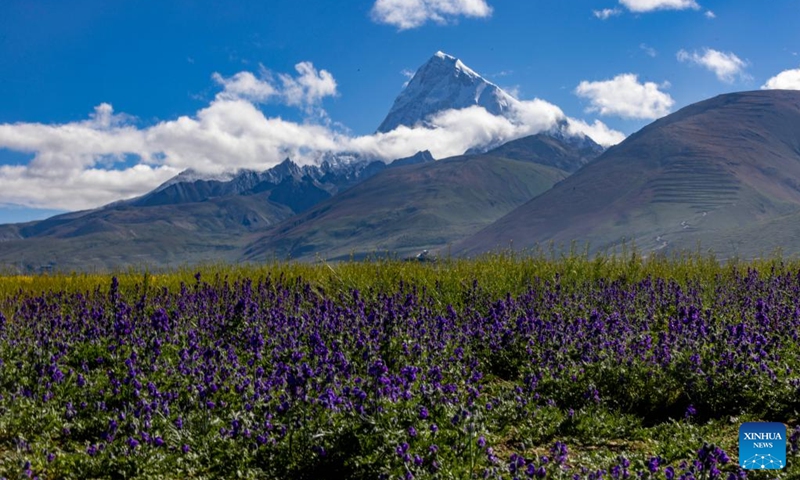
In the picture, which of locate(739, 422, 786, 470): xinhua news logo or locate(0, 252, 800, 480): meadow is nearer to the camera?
locate(739, 422, 786, 470): xinhua news logo

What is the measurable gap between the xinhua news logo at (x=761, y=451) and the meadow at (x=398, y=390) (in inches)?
2.9

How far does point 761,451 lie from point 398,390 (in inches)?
103

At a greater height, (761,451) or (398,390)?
(398,390)

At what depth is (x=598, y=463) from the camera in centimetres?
472

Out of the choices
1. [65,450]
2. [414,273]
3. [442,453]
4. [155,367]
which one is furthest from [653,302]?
[65,450]

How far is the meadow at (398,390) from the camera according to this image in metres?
4.73

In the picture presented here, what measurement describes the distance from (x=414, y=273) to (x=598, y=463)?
28.6 feet

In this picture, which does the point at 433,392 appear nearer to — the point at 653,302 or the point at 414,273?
the point at 653,302

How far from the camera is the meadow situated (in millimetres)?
4727

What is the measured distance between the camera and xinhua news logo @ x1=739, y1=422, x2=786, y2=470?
4344 millimetres

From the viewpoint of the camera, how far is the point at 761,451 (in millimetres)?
4422

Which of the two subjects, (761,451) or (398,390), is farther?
(398,390)

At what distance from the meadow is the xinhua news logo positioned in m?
0.07

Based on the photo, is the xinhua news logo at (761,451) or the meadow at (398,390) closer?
the xinhua news logo at (761,451)
